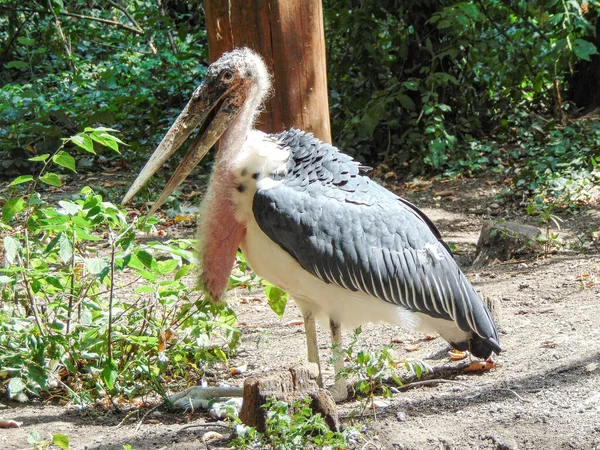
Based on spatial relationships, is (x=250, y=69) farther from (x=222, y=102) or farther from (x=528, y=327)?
(x=528, y=327)

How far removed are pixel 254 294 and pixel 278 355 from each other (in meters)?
1.28

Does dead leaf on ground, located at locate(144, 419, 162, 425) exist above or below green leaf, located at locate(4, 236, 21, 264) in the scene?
below

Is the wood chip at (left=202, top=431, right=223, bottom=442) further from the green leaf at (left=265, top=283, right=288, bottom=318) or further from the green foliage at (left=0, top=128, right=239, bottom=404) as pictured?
the green leaf at (left=265, top=283, right=288, bottom=318)

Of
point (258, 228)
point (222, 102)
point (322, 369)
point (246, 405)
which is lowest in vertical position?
point (322, 369)

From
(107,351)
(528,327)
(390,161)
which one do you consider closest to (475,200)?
(390,161)

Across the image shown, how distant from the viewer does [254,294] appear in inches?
231

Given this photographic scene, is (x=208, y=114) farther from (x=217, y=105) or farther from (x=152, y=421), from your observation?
(x=152, y=421)

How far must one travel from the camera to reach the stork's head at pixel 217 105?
3791mm

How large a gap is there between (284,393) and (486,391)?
43.8 inches

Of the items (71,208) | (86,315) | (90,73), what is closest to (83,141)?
(71,208)

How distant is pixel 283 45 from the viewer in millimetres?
4254

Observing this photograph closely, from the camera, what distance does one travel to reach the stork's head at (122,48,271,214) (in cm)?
379

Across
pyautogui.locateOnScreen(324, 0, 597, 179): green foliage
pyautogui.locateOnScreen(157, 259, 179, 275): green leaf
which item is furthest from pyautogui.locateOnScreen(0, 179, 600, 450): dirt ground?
pyautogui.locateOnScreen(324, 0, 597, 179): green foliage

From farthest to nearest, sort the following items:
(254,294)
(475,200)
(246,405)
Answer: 1. (475,200)
2. (254,294)
3. (246,405)
